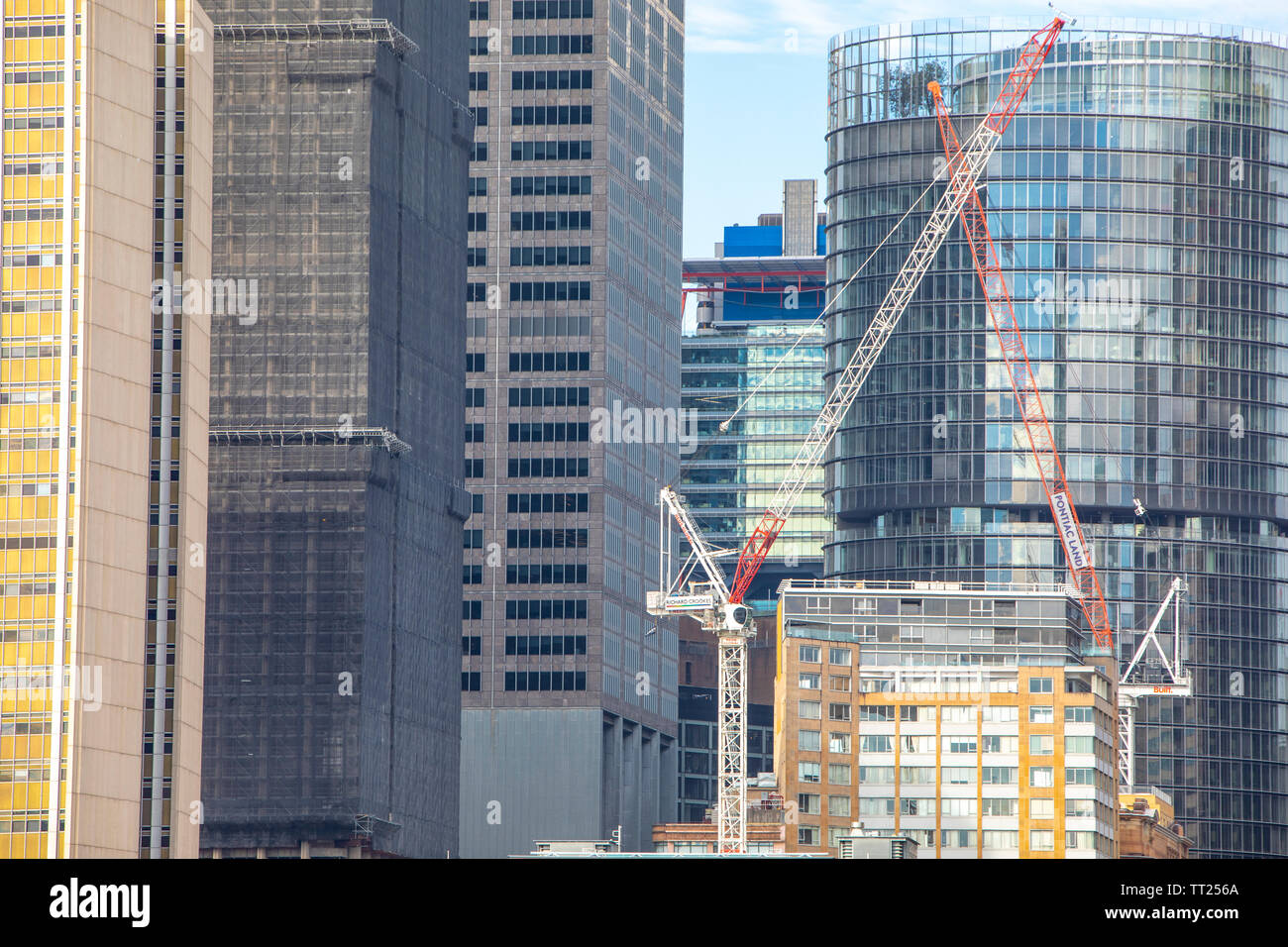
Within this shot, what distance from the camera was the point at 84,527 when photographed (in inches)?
7549

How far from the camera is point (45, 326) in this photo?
197 meters
